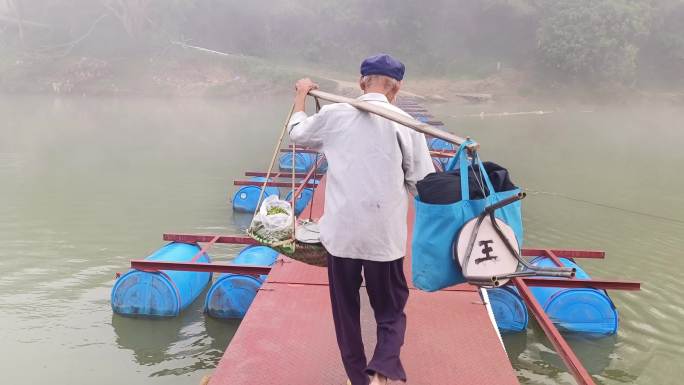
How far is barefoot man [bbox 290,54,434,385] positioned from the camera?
2.54 metres

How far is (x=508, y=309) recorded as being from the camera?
5.30m

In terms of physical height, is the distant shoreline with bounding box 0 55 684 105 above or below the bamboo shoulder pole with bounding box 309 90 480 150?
above

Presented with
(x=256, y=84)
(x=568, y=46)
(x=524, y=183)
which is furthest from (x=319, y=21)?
(x=524, y=183)

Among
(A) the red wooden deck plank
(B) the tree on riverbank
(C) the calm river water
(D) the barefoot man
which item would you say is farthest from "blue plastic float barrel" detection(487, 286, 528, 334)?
(B) the tree on riverbank

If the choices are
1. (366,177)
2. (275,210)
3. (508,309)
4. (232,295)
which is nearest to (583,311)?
(508,309)

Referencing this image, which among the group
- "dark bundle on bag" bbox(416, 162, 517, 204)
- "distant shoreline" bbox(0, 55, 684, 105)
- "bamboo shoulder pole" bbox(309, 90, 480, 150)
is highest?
"distant shoreline" bbox(0, 55, 684, 105)

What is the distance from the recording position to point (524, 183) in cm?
1261

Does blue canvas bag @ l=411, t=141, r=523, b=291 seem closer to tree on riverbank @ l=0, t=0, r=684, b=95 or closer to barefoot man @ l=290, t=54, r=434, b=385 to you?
barefoot man @ l=290, t=54, r=434, b=385

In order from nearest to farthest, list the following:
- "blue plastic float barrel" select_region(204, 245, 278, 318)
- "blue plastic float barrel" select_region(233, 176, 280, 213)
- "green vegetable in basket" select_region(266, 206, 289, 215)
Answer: "green vegetable in basket" select_region(266, 206, 289, 215)
"blue plastic float barrel" select_region(204, 245, 278, 318)
"blue plastic float barrel" select_region(233, 176, 280, 213)

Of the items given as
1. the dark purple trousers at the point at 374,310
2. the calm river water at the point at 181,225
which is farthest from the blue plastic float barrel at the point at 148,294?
the dark purple trousers at the point at 374,310

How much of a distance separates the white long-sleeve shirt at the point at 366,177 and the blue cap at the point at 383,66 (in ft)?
0.39

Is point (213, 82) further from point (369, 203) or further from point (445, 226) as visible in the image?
point (445, 226)

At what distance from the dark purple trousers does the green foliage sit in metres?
34.7

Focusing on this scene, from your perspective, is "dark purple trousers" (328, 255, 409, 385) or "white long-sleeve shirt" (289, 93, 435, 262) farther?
"dark purple trousers" (328, 255, 409, 385)
